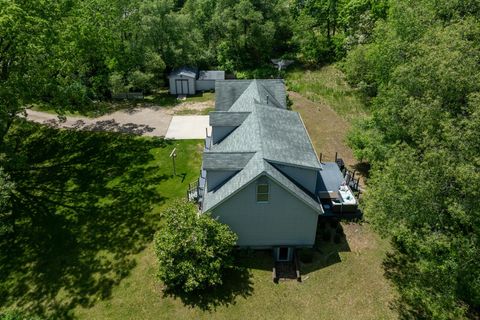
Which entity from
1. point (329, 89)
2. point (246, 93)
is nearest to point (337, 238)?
point (246, 93)

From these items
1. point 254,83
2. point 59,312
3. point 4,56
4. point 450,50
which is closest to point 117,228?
point 59,312

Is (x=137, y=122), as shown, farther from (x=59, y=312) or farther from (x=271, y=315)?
(x=271, y=315)

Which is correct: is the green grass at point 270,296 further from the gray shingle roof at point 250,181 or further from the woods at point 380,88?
the gray shingle roof at point 250,181

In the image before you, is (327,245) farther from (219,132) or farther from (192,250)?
(219,132)

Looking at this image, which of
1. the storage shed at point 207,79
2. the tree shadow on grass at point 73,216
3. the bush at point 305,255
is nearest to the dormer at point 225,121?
the tree shadow on grass at point 73,216

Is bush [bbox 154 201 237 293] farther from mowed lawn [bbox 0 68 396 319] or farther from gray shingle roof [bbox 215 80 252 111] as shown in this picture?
gray shingle roof [bbox 215 80 252 111]

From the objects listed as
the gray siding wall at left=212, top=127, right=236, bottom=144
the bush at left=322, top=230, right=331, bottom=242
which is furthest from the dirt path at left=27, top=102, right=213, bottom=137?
the bush at left=322, top=230, right=331, bottom=242
